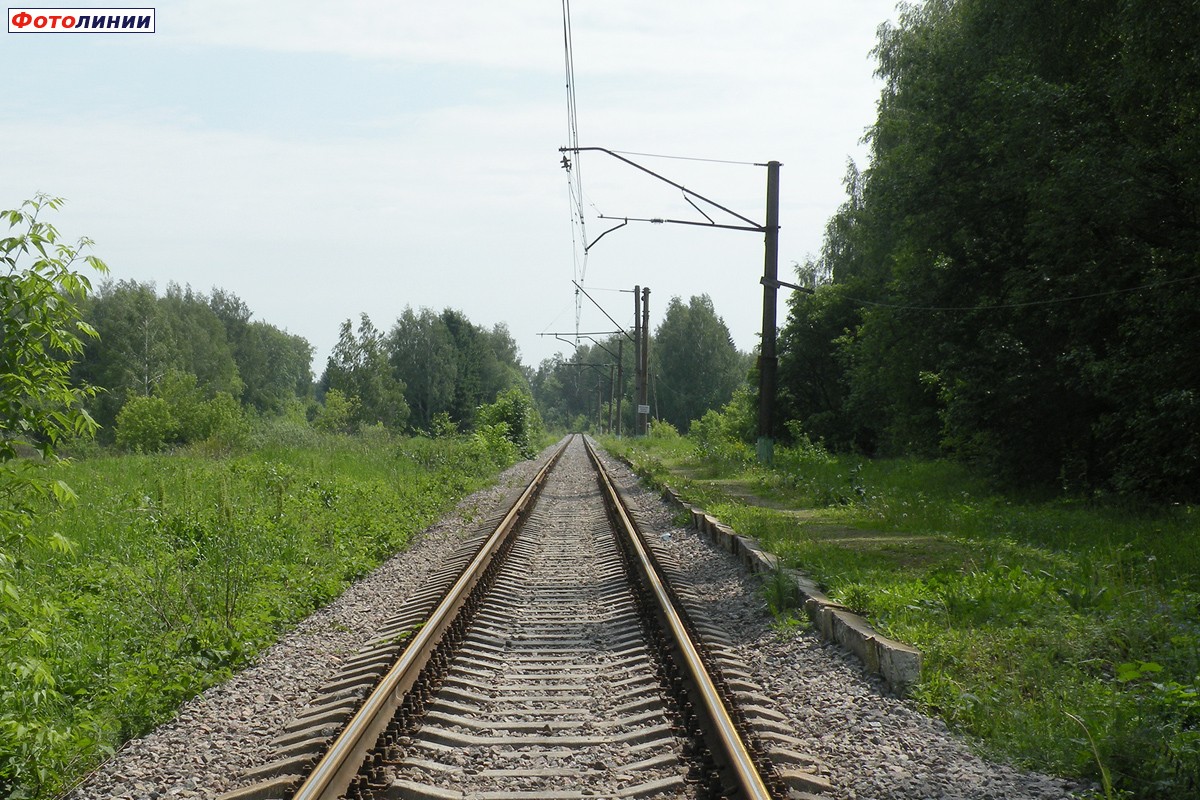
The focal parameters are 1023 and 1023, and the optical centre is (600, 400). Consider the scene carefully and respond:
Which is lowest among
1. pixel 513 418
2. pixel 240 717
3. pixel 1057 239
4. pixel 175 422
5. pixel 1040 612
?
pixel 240 717

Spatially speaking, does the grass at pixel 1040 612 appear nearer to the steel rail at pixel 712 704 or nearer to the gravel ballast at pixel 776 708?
the gravel ballast at pixel 776 708


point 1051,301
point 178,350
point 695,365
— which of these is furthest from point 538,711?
point 695,365

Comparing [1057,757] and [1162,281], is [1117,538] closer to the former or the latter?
[1162,281]

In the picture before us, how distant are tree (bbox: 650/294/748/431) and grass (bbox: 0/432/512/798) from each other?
87.4m

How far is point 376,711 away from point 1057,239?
1407 cm

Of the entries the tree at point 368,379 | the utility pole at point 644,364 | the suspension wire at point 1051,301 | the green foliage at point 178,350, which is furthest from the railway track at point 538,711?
the tree at point 368,379

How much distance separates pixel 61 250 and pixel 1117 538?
11.5 m

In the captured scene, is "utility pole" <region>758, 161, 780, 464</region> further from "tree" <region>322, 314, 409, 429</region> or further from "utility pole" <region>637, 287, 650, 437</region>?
"tree" <region>322, 314, 409, 429</region>

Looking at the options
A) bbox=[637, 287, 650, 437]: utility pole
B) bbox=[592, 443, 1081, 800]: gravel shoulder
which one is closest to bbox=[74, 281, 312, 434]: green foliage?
bbox=[637, 287, 650, 437]: utility pole

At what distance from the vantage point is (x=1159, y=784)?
457 cm

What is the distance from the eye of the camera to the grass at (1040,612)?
200 inches

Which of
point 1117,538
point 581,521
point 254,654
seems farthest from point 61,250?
point 581,521

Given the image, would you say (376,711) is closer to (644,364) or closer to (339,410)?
(644,364)

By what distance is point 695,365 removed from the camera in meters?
108
